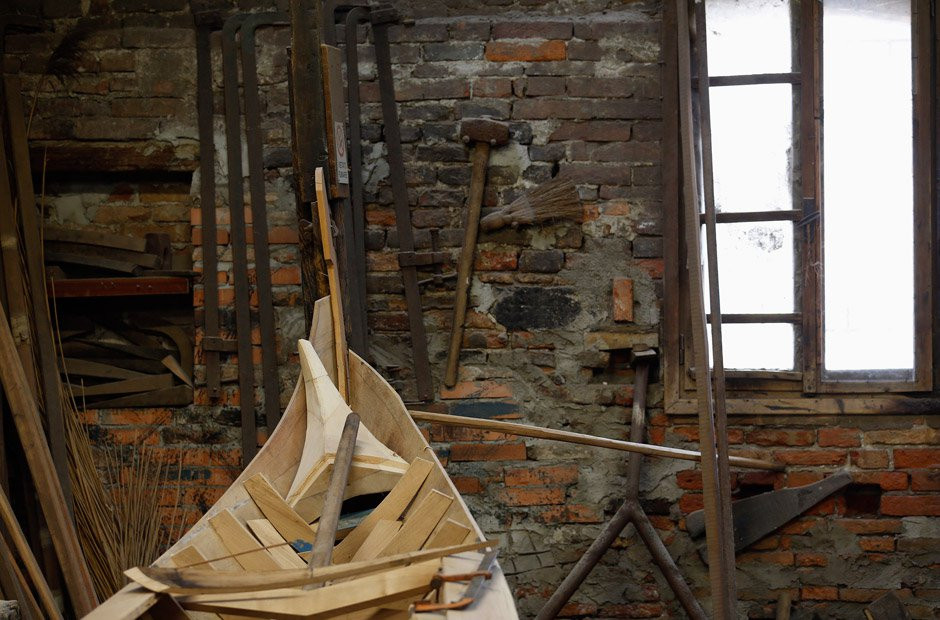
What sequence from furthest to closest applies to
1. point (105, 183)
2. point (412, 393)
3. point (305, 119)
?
1. point (105, 183)
2. point (412, 393)
3. point (305, 119)

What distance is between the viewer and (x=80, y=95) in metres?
3.49

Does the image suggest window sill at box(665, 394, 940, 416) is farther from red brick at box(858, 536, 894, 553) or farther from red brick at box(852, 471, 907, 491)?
red brick at box(858, 536, 894, 553)

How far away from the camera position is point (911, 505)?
325cm

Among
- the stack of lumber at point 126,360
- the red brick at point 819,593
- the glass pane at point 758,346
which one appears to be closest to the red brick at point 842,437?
the glass pane at point 758,346

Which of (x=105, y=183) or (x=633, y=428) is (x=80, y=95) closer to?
(x=105, y=183)

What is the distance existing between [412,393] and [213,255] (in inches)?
34.2

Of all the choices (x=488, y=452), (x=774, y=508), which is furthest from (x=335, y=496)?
(x=774, y=508)

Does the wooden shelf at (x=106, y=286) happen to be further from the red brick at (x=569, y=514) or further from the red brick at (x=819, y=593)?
the red brick at (x=819, y=593)

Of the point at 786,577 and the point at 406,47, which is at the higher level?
the point at 406,47

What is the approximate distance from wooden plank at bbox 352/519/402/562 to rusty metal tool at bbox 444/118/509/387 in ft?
4.17

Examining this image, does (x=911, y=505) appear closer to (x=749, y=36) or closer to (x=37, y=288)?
(x=749, y=36)

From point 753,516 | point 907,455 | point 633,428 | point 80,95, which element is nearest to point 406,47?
point 80,95

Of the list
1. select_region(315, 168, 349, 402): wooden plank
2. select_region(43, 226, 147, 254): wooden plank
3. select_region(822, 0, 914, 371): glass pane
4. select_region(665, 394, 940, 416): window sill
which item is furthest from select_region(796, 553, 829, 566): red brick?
select_region(43, 226, 147, 254): wooden plank

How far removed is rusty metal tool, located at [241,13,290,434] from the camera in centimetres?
340
